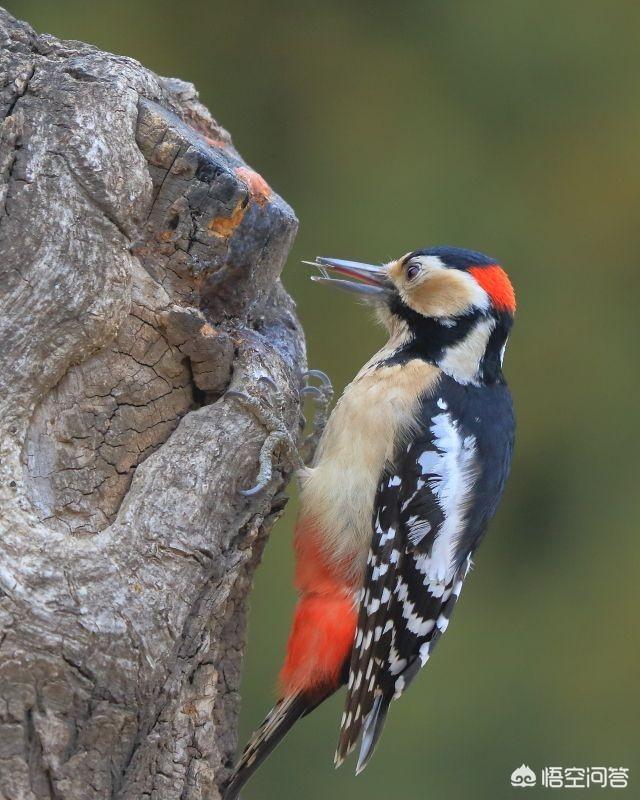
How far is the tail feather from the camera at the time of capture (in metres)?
2.93

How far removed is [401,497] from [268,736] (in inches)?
27.4

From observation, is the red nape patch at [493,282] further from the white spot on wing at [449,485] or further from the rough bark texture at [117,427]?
the rough bark texture at [117,427]

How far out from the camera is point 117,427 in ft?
8.79

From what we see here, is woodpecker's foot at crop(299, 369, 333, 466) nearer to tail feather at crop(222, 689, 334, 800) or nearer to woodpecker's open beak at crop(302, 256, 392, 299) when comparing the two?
woodpecker's open beak at crop(302, 256, 392, 299)

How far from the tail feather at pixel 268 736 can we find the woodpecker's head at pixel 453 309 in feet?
3.13

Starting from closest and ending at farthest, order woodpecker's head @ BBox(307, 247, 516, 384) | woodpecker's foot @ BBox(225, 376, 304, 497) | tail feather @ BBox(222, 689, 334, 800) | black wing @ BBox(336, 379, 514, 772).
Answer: woodpecker's foot @ BBox(225, 376, 304, 497), tail feather @ BBox(222, 689, 334, 800), black wing @ BBox(336, 379, 514, 772), woodpecker's head @ BBox(307, 247, 516, 384)

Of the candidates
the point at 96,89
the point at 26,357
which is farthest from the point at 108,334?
the point at 96,89

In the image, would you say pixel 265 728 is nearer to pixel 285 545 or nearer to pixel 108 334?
pixel 108 334

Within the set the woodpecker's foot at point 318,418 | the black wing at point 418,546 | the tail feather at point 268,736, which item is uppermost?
the woodpecker's foot at point 318,418

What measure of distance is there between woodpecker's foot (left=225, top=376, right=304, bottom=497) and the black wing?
0.45 meters

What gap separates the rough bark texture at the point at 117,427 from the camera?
2.40m

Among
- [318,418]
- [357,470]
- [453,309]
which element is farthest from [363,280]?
[357,470]

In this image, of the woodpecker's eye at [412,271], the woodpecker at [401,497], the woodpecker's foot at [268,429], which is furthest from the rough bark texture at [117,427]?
the woodpecker's eye at [412,271]

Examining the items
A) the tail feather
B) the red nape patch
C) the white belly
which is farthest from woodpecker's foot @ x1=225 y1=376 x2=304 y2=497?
the red nape patch
